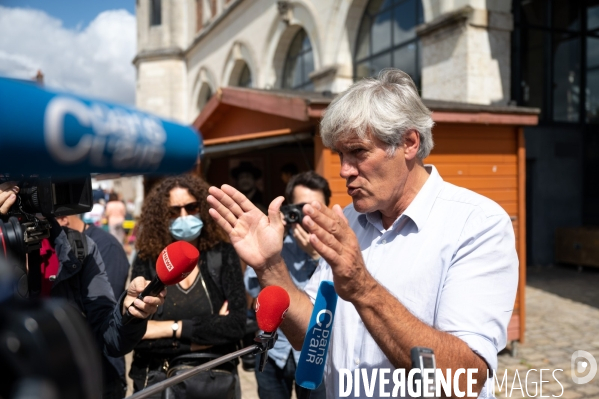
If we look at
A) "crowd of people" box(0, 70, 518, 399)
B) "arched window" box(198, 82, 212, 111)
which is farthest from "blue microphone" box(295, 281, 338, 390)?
"arched window" box(198, 82, 212, 111)

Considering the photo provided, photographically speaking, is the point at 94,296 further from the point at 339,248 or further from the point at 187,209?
the point at 339,248

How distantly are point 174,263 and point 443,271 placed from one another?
2.96 feet

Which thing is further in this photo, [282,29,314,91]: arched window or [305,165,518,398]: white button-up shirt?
[282,29,314,91]: arched window

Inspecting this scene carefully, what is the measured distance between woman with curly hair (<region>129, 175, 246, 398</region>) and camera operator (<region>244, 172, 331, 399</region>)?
1.33 ft

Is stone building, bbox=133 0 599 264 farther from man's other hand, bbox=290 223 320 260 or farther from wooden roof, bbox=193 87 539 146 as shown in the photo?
man's other hand, bbox=290 223 320 260

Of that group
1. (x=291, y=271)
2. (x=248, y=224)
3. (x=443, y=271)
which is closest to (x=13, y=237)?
(x=248, y=224)

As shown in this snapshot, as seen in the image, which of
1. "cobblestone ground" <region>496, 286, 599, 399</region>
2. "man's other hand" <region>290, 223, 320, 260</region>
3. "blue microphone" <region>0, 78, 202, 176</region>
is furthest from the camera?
"cobblestone ground" <region>496, 286, 599, 399</region>

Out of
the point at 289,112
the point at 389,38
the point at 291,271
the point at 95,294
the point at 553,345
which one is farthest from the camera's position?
the point at 389,38

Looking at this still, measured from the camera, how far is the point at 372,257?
188 centimetres

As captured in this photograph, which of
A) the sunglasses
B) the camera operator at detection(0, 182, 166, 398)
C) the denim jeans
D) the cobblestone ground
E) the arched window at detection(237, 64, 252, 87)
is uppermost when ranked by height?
the arched window at detection(237, 64, 252, 87)

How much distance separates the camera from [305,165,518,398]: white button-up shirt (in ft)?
4.97

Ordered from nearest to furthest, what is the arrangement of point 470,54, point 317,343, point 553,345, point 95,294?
point 317,343 < point 95,294 < point 553,345 < point 470,54

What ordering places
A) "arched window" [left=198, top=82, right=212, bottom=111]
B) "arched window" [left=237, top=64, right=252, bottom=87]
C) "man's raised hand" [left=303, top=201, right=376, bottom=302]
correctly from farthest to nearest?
"arched window" [left=198, top=82, right=212, bottom=111]
"arched window" [left=237, top=64, right=252, bottom=87]
"man's raised hand" [left=303, top=201, right=376, bottom=302]

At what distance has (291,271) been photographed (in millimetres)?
3432
